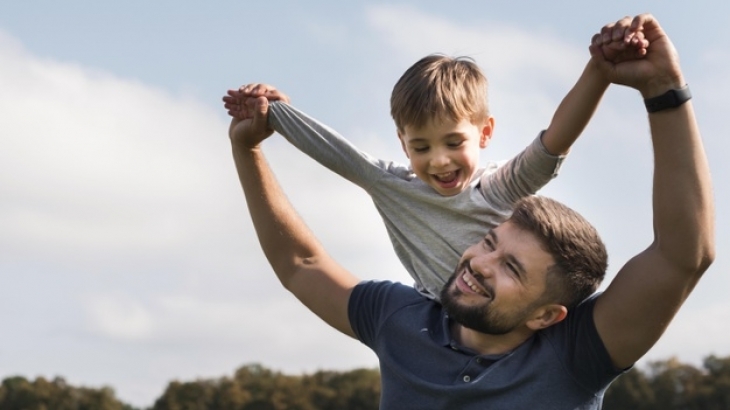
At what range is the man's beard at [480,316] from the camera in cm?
629

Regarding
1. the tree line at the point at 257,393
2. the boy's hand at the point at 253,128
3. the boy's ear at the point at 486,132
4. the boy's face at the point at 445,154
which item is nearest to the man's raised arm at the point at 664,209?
the boy's face at the point at 445,154

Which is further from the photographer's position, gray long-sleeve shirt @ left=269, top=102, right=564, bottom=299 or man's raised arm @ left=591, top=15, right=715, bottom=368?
gray long-sleeve shirt @ left=269, top=102, right=564, bottom=299

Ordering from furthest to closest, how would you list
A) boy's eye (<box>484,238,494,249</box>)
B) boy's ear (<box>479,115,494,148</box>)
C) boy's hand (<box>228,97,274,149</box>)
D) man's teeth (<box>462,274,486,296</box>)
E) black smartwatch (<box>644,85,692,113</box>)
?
boy's hand (<box>228,97,274,149</box>), boy's ear (<box>479,115,494,148</box>), boy's eye (<box>484,238,494,249</box>), man's teeth (<box>462,274,486,296</box>), black smartwatch (<box>644,85,692,113</box>)

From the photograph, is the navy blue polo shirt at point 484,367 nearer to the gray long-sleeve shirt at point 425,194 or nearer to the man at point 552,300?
the man at point 552,300

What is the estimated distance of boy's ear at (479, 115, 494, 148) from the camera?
734 cm

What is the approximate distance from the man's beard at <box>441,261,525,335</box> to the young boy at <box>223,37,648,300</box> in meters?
0.66

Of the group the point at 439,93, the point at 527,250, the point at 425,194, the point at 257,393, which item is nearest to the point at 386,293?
the point at 425,194

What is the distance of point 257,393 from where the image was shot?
8594 cm

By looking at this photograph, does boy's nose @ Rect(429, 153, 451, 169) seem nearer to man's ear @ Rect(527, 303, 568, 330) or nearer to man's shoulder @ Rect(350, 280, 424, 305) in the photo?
man's shoulder @ Rect(350, 280, 424, 305)

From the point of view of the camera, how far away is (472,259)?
6.37 m

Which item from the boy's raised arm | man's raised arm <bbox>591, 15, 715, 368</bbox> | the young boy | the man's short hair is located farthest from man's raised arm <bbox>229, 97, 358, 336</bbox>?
man's raised arm <bbox>591, 15, 715, 368</bbox>

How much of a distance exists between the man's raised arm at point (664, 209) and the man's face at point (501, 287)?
45cm

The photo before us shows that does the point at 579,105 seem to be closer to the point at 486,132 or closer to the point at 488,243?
the point at 488,243

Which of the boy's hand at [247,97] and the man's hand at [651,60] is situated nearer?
the man's hand at [651,60]
